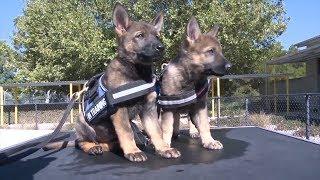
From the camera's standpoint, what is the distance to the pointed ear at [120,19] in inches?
159

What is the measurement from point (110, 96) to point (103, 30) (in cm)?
2553

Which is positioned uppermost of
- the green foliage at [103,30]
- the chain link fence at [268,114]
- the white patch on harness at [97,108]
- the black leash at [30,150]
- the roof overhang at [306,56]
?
the green foliage at [103,30]

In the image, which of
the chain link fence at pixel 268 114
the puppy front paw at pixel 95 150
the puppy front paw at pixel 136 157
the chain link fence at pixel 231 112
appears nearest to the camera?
the puppy front paw at pixel 136 157

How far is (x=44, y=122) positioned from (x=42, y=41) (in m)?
6.94

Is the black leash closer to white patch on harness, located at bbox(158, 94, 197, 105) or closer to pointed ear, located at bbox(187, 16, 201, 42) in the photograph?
white patch on harness, located at bbox(158, 94, 197, 105)

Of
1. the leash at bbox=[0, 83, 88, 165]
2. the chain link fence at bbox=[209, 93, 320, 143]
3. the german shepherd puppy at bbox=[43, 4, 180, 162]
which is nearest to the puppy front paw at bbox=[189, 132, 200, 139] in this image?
the german shepherd puppy at bbox=[43, 4, 180, 162]

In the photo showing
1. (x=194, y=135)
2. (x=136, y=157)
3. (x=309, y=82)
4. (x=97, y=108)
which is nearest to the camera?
(x=136, y=157)

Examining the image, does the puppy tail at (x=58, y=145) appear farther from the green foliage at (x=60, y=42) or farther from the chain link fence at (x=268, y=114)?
the green foliage at (x=60, y=42)

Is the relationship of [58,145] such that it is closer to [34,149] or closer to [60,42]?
[34,149]

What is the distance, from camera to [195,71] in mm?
4418

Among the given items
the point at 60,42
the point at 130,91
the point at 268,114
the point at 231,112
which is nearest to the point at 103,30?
the point at 60,42

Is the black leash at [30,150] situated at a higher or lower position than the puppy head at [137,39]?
lower

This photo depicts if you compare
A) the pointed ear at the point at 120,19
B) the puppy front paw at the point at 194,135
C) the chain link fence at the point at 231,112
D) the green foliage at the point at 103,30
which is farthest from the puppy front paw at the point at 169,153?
the green foliage at the point at 103,30

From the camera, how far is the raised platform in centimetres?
309
